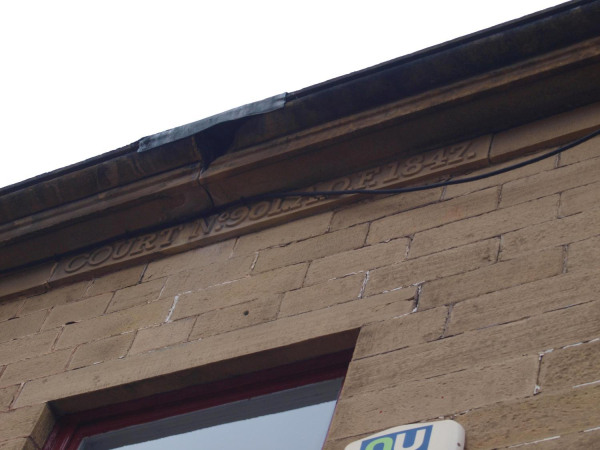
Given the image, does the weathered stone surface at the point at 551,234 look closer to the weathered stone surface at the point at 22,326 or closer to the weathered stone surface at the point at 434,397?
the weathered stone surface at the point at 434,397

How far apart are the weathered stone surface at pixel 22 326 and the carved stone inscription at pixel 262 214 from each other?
0.33 m

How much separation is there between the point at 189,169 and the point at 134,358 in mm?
1527

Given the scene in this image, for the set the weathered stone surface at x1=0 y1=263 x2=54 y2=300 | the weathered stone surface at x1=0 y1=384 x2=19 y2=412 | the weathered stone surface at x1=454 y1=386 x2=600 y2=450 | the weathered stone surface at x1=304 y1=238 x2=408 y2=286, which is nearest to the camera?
the weathered stone surface at x1=454 y1=386 x2=600 y2=450

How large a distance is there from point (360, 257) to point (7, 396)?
2105mm

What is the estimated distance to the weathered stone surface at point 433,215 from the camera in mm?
4468

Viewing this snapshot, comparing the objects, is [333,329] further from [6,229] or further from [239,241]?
[6,229]

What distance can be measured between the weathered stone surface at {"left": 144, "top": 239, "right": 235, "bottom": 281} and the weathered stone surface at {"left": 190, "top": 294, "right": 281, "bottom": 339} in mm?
590

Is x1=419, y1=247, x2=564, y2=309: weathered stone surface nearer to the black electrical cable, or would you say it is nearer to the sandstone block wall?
the sandstone block wall

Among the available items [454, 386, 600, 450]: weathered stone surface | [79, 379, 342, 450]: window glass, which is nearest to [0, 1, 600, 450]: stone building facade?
[454, 386, 600, 450]: weathered stone surface

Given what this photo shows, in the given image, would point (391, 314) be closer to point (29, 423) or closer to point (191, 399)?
point (191, 399)

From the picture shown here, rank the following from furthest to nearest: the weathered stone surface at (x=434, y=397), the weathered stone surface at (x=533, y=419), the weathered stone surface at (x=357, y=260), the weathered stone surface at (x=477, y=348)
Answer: the weathered stone surface at (x=357, y=260)
the weathered stone surface at (x=477, y=348)
the weathered stone surface at (x=434, y=397)
the weathered stone surface at (x=533, y=419)

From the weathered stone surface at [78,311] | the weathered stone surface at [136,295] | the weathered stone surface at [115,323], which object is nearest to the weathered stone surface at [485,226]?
the weathered stone surface at [115,323]

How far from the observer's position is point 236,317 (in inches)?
179

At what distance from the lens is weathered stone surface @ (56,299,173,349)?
4.89 metres
